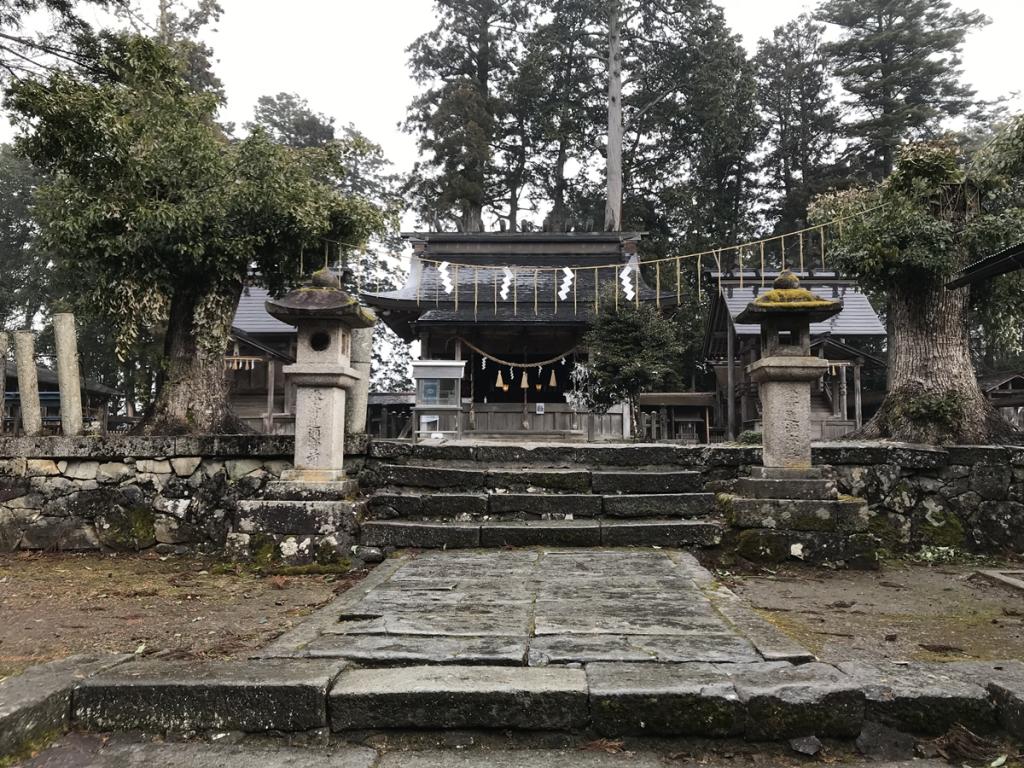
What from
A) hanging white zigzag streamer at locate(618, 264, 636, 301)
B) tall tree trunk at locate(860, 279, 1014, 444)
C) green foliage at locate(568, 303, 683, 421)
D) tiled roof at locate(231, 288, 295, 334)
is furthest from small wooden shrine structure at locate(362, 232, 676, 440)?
tall tree trunk at locate(860, 279, 1014, 444)

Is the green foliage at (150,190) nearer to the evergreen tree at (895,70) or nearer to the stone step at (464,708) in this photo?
the stone step at (464,708)

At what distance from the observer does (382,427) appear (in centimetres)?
2189

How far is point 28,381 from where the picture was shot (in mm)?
6359

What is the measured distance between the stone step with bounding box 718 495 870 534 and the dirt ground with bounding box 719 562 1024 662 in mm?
347

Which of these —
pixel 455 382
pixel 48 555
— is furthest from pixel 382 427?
pixel 48 555

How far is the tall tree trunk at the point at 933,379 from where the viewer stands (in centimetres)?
749

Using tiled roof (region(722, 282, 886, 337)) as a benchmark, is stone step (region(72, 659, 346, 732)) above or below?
below

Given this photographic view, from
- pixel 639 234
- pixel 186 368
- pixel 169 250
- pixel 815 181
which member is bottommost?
pixel 186 368

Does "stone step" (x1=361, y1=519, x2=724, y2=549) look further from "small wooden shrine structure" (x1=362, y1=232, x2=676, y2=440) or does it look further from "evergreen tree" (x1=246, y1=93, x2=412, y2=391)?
"evergreen tree" (x1=246, y1=93, x2=412, y2=391)

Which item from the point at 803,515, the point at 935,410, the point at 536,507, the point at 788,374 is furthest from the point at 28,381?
the point at 935,410

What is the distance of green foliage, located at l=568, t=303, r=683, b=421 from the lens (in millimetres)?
13703

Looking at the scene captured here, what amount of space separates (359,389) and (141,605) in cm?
297

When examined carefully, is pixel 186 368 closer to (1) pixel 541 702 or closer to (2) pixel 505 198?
(1) pixel 541 702

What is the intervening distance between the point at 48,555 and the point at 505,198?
88.1ft
